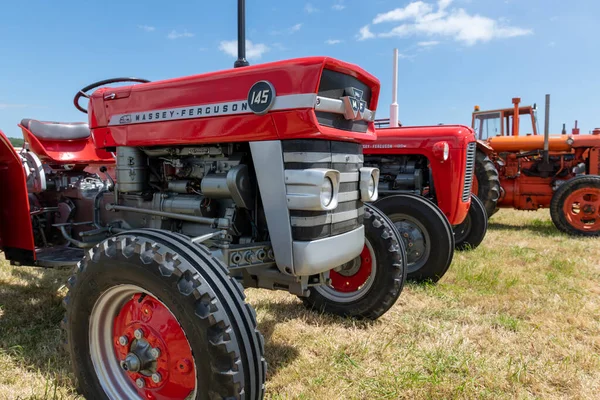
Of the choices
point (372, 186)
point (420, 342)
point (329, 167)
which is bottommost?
point (420, 342)

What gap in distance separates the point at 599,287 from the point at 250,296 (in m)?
3.12

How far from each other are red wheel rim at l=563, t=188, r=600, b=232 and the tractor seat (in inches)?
263

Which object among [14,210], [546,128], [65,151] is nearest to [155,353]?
[14,210]

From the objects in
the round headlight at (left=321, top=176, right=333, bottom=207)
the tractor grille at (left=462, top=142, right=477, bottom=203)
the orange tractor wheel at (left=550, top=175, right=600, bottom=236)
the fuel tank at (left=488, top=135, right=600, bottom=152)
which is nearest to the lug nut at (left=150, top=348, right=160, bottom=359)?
the round headlight at (left=321, top=176, right=333, bottom=207)

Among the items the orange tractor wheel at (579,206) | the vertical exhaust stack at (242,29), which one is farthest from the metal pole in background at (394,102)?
the vertical exhaust stack at (242,29)

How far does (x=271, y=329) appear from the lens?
2.89 metres

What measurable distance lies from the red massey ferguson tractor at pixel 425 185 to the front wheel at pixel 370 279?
37.9 inches

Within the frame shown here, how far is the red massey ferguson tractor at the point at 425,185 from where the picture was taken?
3928 mm

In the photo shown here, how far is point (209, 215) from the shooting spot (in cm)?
238

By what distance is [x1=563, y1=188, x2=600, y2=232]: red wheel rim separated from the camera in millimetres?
6797

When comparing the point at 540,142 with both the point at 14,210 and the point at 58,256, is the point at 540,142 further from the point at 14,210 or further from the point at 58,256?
the point at 14,210

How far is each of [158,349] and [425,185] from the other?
3.57 meters

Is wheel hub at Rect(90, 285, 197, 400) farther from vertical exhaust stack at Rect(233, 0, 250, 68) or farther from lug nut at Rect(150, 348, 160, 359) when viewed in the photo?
vertical exhaust stack at Rect(233, 0, 250, 68)

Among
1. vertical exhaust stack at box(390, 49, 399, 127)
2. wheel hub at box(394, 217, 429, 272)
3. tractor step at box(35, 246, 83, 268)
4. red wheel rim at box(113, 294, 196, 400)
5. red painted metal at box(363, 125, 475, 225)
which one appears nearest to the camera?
red wheel rim at box(113, 294, 196, 400)
